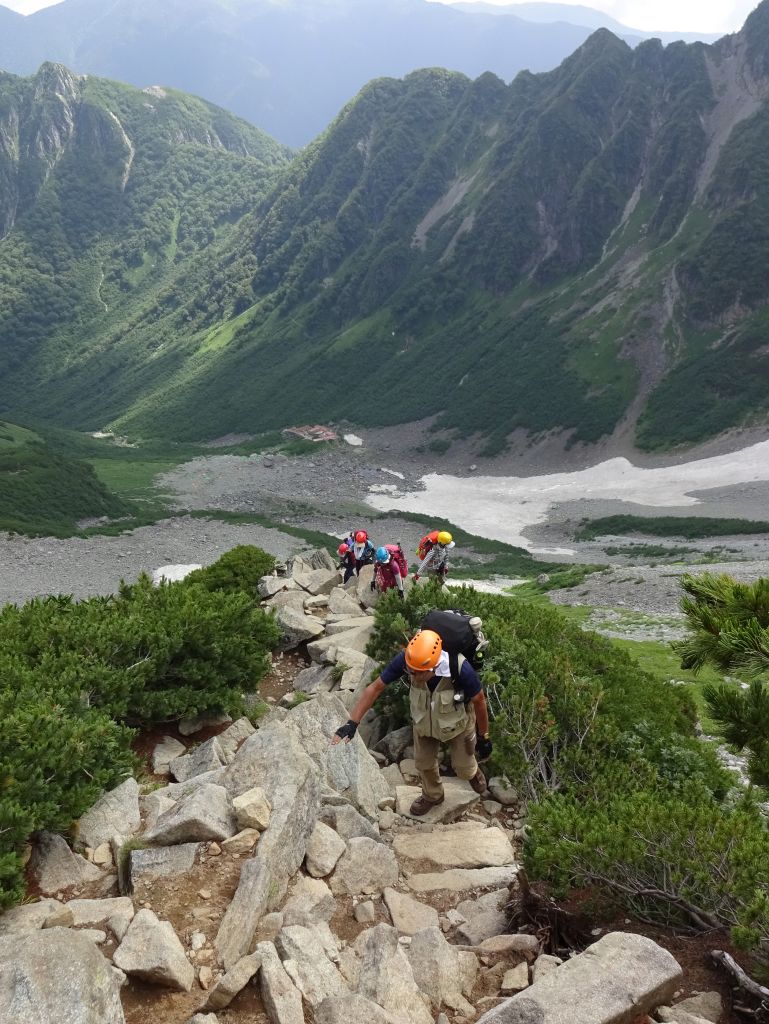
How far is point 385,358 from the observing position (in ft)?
581

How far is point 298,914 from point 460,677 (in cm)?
339

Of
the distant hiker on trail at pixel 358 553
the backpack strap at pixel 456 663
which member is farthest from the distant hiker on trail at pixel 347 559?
the backpack strap at pixel 456 663

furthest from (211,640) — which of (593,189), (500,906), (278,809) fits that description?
(593,189)

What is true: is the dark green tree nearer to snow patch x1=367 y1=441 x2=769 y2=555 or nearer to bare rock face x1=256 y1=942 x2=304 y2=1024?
bare rock face x1=256 y1=942 x2=304 y2=1024

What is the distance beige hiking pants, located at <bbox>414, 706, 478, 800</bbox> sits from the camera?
9.39 metres

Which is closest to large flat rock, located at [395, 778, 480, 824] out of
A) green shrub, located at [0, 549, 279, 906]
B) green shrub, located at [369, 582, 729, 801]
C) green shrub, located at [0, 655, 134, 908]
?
green shrub, located at [369, 582, 729, 801]

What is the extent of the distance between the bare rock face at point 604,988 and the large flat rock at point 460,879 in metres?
2.50

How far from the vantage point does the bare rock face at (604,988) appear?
4859 millimetres

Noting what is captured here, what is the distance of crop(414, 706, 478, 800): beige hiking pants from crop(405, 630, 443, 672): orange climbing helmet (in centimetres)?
122

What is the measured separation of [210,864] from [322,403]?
165 metres

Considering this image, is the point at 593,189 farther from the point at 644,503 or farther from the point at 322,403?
the point at 644,503

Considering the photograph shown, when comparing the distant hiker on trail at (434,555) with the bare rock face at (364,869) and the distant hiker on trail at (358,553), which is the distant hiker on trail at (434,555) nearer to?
the distant hiker on trail at (358,553)

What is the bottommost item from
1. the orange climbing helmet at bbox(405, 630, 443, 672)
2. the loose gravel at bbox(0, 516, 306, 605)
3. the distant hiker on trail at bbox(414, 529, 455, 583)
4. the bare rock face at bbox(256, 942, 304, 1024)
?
the loose gravel at bbox(0, 516, 306, 605)

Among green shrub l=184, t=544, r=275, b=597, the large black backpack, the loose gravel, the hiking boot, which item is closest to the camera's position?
the large black backpack
